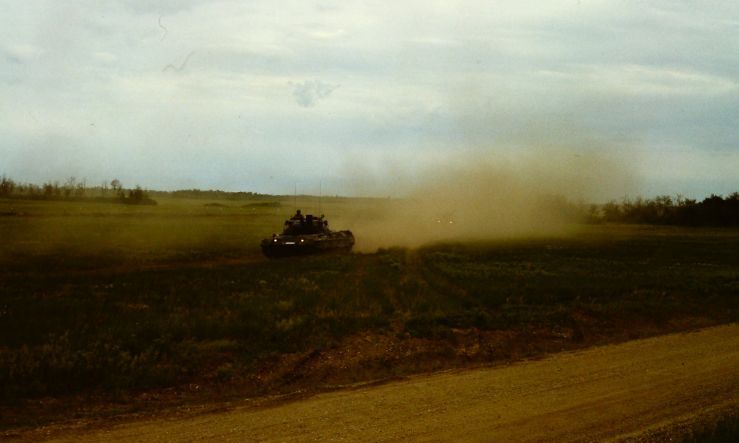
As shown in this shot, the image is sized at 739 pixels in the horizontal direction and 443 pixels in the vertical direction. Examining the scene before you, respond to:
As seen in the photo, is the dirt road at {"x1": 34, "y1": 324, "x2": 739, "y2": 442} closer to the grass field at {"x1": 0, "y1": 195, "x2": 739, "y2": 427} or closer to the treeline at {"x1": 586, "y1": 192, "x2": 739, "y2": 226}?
the grass field at {"x1": 0, "y1": 195, "x2": 739, "y2": 427}

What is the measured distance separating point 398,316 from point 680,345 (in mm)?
7714

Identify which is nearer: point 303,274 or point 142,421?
point 142,421

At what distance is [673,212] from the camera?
121375 millimetres

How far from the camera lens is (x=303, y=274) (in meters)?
33.2

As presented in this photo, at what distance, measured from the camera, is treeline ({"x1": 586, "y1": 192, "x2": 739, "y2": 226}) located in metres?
112

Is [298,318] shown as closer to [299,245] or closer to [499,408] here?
[499,408]

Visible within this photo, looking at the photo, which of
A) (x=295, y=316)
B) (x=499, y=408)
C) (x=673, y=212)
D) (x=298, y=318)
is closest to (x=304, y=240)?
(x=295, y=316)

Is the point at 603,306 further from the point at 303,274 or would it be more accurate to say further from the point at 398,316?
the point at 303,274

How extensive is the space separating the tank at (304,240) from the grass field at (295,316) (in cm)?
152

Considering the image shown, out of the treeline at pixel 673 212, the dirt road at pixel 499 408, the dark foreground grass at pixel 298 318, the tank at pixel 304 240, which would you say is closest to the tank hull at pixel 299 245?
the tank at pixel 304 240

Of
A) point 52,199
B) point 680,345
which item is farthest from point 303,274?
point 52,199

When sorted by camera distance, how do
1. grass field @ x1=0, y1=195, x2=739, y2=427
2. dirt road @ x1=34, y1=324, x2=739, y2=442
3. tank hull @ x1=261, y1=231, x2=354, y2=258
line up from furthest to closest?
tank hull @ x1=261, y1=231, x2=354, y2=258 → grass field @ x1=0, y1=195, x2=739, y2=427 → dirt road @ x1=34, y1=324, x2=739, y2=442

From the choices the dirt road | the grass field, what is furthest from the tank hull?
the dirt road

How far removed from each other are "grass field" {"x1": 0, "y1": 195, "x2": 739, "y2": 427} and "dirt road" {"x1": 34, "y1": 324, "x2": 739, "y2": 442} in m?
1.78
